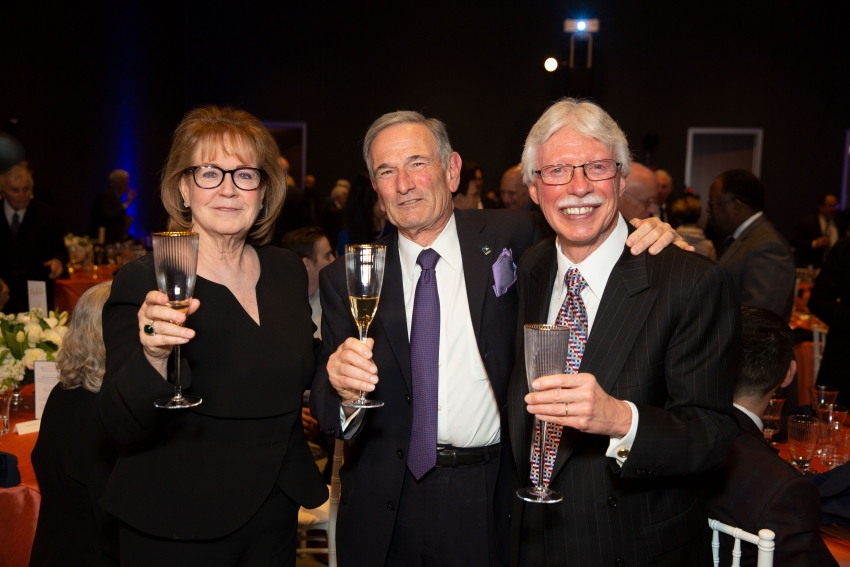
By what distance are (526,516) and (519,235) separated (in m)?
0.99

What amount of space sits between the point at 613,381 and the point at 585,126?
66cm

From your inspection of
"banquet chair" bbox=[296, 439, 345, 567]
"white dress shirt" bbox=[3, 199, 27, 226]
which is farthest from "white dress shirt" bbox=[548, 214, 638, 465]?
"white dress shirt" bbox=[3, 199, 27, 226]

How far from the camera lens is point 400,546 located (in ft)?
7.20

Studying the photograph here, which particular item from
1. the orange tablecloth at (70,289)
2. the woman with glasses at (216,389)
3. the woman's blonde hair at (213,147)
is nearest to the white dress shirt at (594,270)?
Result: the woman with glasses at (216,389)

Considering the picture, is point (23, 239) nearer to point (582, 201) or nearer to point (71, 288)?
point (71, 288)

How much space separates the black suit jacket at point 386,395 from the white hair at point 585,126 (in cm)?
51

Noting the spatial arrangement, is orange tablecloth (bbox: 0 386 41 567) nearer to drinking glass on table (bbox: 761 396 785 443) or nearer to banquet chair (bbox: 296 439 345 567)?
banquet chair (bbox: 296 439 345 567)

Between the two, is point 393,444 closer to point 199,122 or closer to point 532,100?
point 199,122

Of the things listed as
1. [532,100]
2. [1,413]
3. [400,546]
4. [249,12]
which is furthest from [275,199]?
[249,12]

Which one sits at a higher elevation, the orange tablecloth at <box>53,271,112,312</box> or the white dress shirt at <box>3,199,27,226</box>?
the white dress shirt at <box>3,199,27,226</box>

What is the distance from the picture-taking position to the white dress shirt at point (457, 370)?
2184 mm

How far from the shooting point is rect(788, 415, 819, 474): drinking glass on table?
2.61 meters

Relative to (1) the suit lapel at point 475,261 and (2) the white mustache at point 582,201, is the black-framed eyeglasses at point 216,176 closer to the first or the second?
(1) the suit lapel at point 475,261

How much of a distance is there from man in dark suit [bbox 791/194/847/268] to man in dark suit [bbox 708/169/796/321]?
6.98 metres
